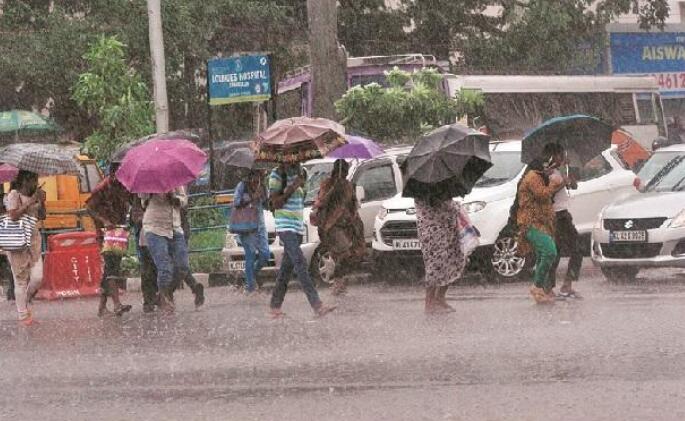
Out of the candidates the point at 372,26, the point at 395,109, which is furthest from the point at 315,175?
the point at 372,26

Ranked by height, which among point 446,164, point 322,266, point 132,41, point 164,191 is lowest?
point 322,266

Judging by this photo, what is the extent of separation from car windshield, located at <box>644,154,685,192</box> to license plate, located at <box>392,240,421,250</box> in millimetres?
2875

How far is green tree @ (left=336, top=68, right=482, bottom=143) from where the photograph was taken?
75.2 ft

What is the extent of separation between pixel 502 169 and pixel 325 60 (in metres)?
7.23

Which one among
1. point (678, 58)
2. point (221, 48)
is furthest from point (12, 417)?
point (678, 58)

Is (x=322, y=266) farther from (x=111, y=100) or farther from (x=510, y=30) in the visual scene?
(x=510, y=30)

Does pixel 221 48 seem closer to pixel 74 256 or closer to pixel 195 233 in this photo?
pixel 195 233

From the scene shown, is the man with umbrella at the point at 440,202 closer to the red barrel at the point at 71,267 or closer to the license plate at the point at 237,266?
the license plate at the point at 237,266

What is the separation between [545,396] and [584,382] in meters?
0.56

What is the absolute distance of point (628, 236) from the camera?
1609 centimetres

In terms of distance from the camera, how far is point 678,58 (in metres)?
46.9

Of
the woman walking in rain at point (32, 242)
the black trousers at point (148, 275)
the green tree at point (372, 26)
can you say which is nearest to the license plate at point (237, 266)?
the black trousers at point (148, 275)

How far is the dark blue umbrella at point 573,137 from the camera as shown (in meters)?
14.1

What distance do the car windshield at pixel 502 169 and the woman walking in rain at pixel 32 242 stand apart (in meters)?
5.81
